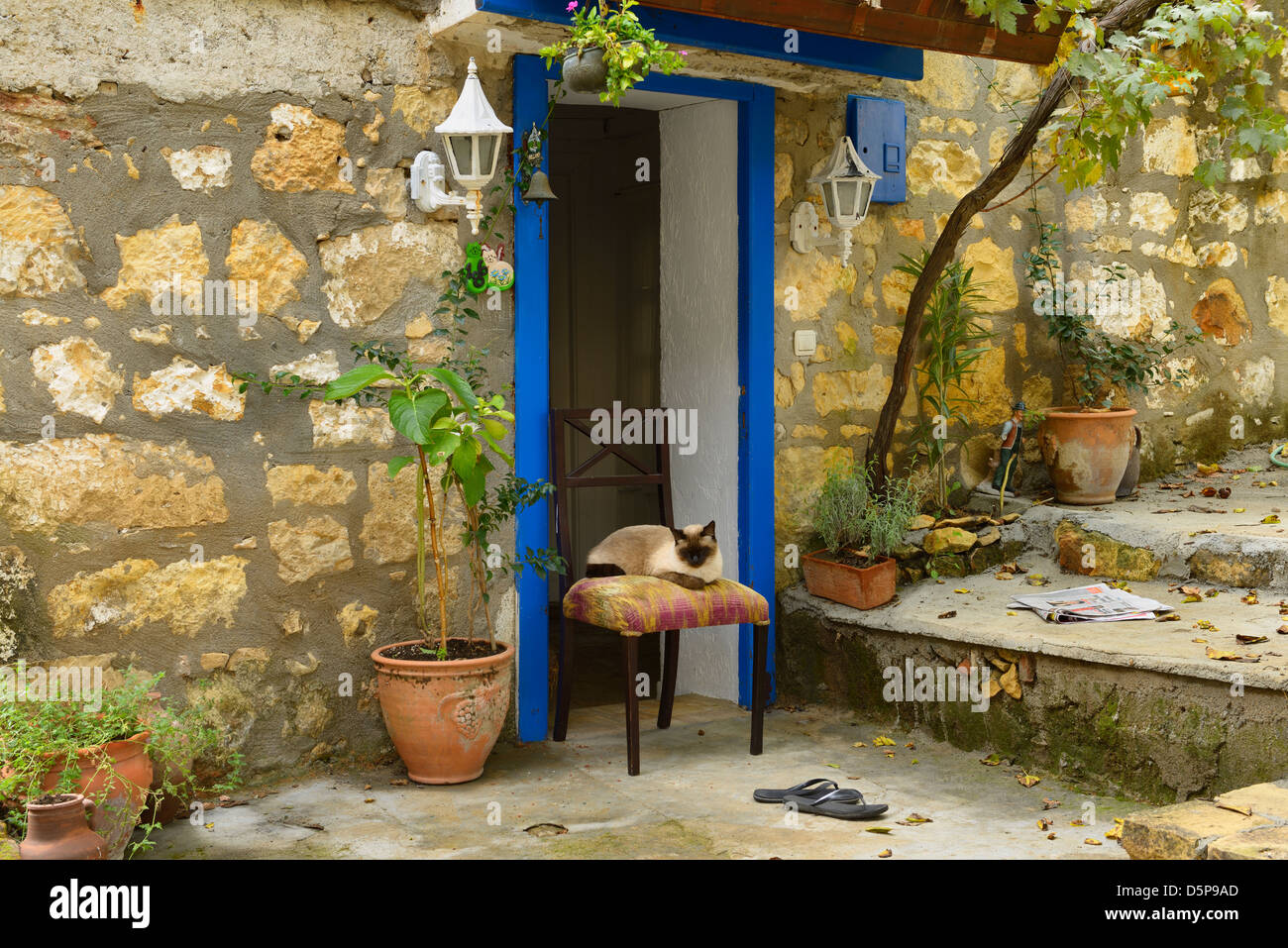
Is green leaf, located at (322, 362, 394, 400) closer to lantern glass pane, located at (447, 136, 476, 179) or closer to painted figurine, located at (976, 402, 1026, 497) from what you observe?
lantern glass pane, located at (447, 136, 476, 179)

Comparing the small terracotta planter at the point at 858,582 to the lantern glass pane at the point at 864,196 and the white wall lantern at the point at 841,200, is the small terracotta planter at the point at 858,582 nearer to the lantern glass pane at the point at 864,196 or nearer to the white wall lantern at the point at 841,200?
the white wall lantern at the point at 841,200

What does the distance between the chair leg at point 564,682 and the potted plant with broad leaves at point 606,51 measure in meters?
1.75

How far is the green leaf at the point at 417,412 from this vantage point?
346cm

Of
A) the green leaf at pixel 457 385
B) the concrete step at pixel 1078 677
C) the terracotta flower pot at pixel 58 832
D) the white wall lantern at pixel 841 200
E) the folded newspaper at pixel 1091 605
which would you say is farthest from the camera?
the white wall lantern at pixel 841 200

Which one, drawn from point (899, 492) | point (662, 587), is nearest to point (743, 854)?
point (662, 587)

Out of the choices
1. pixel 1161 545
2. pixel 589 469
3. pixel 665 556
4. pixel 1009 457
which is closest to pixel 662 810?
pixel 665 556

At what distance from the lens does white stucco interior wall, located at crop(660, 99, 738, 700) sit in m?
4.76

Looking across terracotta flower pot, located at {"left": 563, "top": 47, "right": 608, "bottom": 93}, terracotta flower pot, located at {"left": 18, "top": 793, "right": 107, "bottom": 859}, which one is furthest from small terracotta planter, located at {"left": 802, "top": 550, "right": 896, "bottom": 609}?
terracotta flower pot, located at {"left": 18, "top": 793, "right": 107, "bottom": 859}

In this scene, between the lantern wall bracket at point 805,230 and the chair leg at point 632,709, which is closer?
the chair leg at point 632,709

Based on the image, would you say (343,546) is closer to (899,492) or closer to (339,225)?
(339,225)

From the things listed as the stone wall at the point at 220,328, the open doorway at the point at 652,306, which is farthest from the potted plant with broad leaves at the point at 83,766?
the open doorway at the point at 652,306

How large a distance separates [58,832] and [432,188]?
215 centimetres

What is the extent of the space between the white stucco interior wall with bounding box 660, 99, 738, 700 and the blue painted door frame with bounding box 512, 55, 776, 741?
0.06 meters

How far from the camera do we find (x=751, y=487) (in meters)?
4.70
